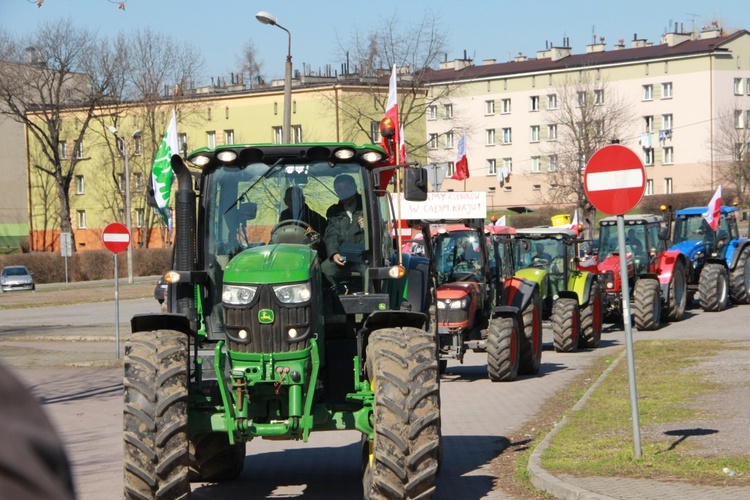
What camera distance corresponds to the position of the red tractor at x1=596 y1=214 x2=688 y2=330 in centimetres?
2641

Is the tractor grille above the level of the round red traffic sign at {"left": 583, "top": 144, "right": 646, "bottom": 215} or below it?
below

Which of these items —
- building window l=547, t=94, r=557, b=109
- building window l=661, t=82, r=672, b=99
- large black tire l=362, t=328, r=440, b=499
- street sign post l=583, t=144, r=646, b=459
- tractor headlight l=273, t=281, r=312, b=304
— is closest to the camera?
large black tire l=362, t=328, r=440, b=499

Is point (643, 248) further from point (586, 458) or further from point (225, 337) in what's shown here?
point (225, 337)

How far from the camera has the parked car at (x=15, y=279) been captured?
55031 millimetres

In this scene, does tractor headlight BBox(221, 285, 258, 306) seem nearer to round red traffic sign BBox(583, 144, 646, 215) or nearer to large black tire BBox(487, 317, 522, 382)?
round red traffic sign BBox(583, 144, 646, 215)

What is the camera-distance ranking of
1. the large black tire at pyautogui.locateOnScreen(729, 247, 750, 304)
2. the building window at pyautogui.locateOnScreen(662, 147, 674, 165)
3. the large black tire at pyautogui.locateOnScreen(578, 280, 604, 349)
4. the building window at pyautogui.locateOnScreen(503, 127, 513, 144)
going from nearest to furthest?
the large black tire at pyautogui.locateOnScreen(578, 280, 604, 349) → the large black tire at pyautogui.locateOnScreen(729, 247, 750, 304) → the building window at pyautogui.locateOnScreen(662, 147, 674, 165) → the building window at pyautogui.locateOnScreen(503, 127, 513, 144)

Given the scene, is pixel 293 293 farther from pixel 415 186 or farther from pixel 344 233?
pixel 415 186

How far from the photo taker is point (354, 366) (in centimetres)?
848

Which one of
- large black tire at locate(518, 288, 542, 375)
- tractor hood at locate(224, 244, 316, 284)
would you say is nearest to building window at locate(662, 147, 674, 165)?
large black tire at locate(518, 288, 542, 375)

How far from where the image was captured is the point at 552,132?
100m

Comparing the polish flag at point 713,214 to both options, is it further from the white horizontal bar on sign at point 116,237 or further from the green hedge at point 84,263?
the green hedge at point 84,263

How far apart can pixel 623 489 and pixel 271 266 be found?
2926 millimetres

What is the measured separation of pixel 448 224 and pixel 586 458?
9.54m

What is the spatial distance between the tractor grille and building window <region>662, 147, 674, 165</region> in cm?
9084
